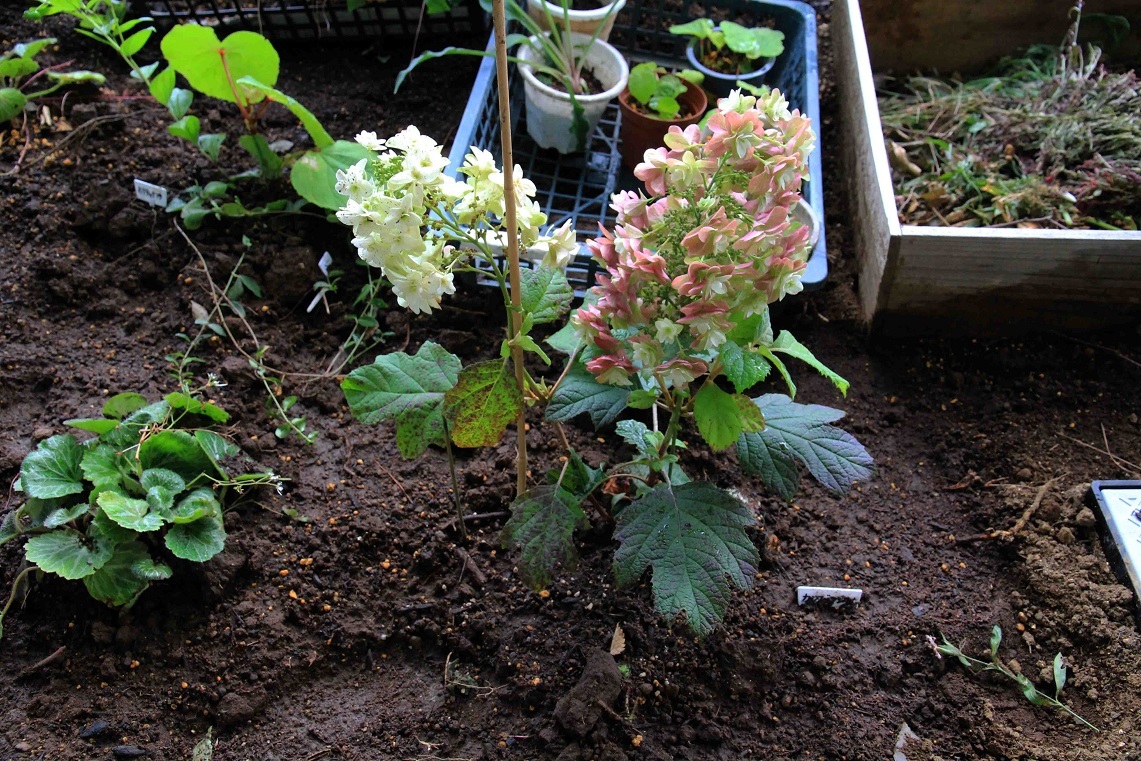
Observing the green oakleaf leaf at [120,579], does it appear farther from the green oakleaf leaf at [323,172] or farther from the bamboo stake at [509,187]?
the green oakleaf leaf at [323,172]

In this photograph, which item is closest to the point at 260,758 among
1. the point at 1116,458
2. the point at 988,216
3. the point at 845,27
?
the point at 1116,458

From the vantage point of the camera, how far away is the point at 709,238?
40.3 inches

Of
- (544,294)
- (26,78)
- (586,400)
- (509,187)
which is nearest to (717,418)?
(586,400)

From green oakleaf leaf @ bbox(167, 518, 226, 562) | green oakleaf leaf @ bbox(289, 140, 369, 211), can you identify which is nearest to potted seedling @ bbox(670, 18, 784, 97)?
green oakleaf leaf @ bbox(289, 140, 369, 211)

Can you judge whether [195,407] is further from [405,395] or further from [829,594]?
[829,594]

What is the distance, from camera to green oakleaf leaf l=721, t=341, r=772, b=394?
3.75ft

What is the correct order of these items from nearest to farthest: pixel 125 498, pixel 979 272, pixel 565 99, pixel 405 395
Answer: pixel 405 395 < pixel 125 498 < pixel 979 272 < pixel 565 99

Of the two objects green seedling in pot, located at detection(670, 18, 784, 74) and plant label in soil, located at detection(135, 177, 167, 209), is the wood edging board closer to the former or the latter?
green seedling in pot, located at detection(670, 18, 784, 74)

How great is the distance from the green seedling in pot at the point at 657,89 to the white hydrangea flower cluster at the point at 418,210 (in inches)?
44.6

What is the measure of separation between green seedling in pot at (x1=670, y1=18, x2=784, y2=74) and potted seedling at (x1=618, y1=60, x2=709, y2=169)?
0.45 ft

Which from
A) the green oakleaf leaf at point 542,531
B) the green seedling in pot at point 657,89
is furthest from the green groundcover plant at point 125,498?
the green seedling in pot at point 657,89

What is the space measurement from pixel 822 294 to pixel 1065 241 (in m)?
0.56

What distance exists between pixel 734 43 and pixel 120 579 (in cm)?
204

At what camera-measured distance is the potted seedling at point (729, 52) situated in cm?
232
